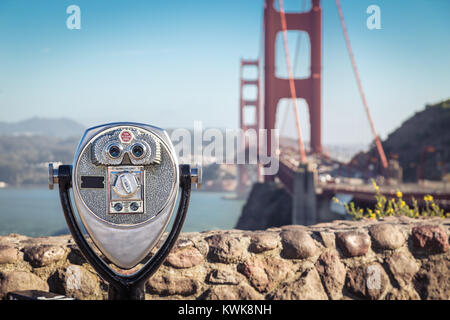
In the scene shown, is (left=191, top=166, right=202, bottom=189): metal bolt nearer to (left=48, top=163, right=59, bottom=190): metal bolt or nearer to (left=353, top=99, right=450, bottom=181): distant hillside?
(left=48, top=163, right=59, bottom=190): metal bolt

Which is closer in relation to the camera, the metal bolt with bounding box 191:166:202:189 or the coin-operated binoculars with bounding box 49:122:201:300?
the coin-operated binoculars with bounding box 49:122:201:300

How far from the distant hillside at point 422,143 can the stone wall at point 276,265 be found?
28258mm

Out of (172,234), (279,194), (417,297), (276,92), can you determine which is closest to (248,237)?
(172,234)

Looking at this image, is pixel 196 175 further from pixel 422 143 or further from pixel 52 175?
pixel 422 143

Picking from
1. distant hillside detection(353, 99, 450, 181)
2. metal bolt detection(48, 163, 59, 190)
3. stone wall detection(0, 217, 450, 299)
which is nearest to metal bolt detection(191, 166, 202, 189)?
stone wall detection(0, 217, 450, 299)

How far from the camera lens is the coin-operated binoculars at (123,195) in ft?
5.64

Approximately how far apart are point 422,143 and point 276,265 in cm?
3647

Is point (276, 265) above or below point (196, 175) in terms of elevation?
below

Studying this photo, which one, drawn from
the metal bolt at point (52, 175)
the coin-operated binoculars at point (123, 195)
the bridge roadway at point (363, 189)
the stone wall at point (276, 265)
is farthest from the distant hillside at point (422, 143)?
the metal bolt at point (52, 175)

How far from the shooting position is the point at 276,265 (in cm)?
221

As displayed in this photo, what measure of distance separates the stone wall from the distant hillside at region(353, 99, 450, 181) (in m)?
28.3

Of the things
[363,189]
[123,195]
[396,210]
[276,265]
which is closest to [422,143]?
[363,189]

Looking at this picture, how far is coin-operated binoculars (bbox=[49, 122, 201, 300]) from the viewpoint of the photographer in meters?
1.72

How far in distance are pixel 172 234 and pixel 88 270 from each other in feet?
1.85
